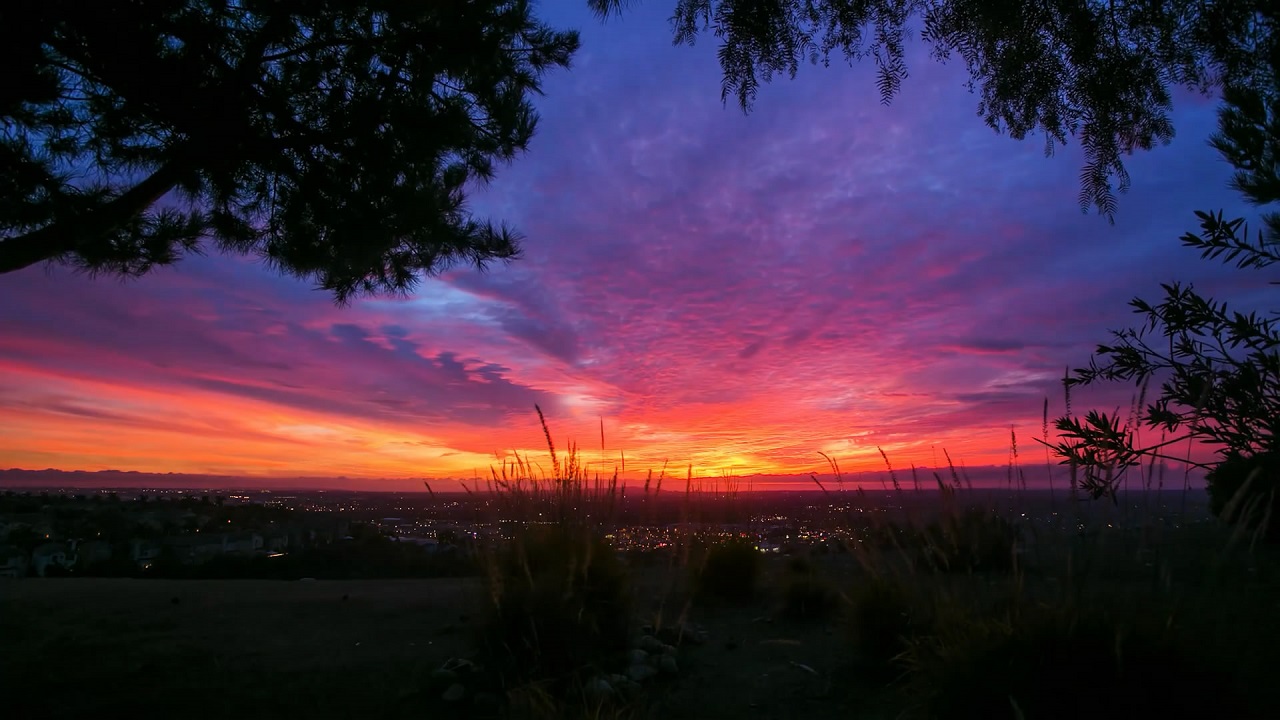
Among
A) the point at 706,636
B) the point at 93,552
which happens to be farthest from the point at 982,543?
the point at 93,552

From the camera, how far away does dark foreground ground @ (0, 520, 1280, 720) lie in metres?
2.91

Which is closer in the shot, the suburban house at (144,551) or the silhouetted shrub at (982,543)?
the silhouetted shrub at (982,543)

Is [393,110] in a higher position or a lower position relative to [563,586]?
higher

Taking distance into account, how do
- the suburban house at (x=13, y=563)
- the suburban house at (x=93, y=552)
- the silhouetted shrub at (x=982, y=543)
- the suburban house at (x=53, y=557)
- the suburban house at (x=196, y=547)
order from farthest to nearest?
the suburban house at (x=196, y=547), the suburban house at (x=93, y=552), the suburban house at (x=53, y=557), the suburban house at (x=13, y=563), the silhouetted shrub at (x=982, y=543)

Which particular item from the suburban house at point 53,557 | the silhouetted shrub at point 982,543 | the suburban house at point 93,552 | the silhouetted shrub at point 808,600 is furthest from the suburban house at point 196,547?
the silhouetted shrub at point 982,543

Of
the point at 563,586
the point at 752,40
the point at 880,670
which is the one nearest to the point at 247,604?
the point at 563,586

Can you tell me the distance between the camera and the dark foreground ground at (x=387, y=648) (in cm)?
291

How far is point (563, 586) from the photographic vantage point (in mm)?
4223

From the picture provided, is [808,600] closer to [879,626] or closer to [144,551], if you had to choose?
A: [879,626]

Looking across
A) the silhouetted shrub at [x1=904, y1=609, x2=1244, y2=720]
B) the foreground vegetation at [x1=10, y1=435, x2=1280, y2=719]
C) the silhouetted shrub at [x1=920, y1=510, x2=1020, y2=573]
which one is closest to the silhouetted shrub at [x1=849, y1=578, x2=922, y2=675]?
the foreground vegetation at [x1=10, y1=435, x2=1280, y2=719]

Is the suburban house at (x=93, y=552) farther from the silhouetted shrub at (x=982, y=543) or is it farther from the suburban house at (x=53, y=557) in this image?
the silhouetted shrub at (x=982, y=543)

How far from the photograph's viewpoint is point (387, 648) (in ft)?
15.4

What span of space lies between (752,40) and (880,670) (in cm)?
366

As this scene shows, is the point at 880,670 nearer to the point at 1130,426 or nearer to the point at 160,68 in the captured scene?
the point at 1130,426
